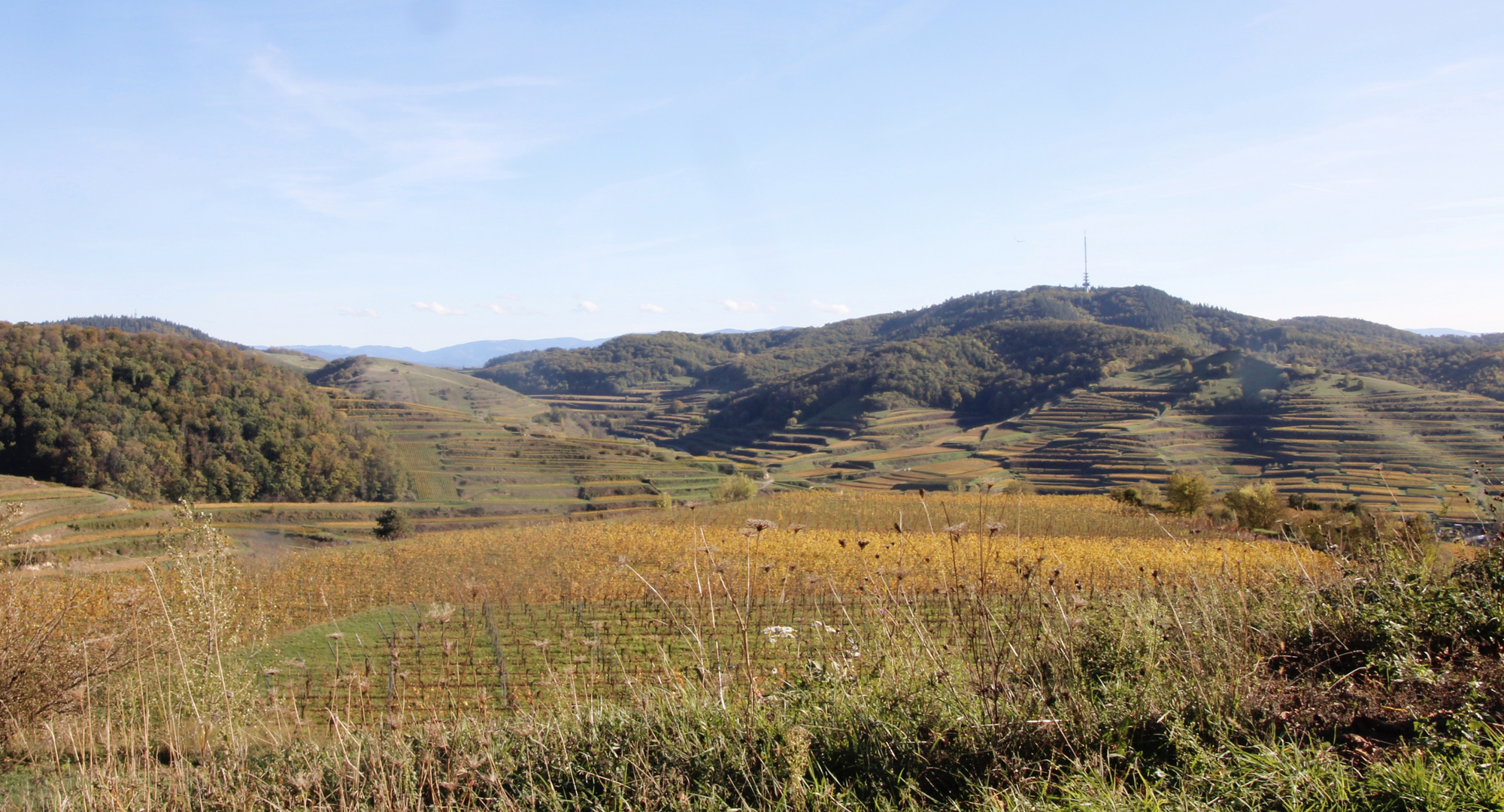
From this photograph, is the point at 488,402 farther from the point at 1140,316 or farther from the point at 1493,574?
the point at 1493,574

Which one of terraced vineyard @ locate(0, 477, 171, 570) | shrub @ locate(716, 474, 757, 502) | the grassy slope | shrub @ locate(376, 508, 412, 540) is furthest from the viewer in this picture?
the grassy slope

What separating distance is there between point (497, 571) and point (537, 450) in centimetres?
6082

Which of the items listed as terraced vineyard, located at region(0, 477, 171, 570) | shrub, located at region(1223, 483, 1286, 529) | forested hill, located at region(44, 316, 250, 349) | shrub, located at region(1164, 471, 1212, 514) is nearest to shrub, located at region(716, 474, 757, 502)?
shrub, located at region(1164, 471, 1212, 514)

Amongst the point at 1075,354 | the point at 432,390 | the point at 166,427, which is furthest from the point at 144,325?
the point at 1075,354

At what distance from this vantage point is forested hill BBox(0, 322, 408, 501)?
184 ft

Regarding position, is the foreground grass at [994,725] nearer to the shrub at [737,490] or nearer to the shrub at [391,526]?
the shrub at [391,526]

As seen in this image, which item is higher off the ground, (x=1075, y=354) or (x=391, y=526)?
(x=1075, y=354)

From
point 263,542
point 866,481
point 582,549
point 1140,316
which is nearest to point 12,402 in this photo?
point 263,542

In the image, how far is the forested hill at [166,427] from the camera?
56000mm

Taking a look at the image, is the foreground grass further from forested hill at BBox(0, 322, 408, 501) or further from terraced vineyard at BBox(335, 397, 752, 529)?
forested hill at BBox(0, 322, 408, 501)

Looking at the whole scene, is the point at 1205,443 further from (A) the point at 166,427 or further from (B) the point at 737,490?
(A) the point at 166,427

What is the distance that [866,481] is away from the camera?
80.9 meters

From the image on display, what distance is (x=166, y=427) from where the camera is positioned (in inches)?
2399

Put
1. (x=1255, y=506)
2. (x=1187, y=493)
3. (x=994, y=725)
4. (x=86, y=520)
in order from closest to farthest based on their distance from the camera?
(x=994, y=725), (x=1255, y=506), (x=1187, y=493), (x=86, y=520)
